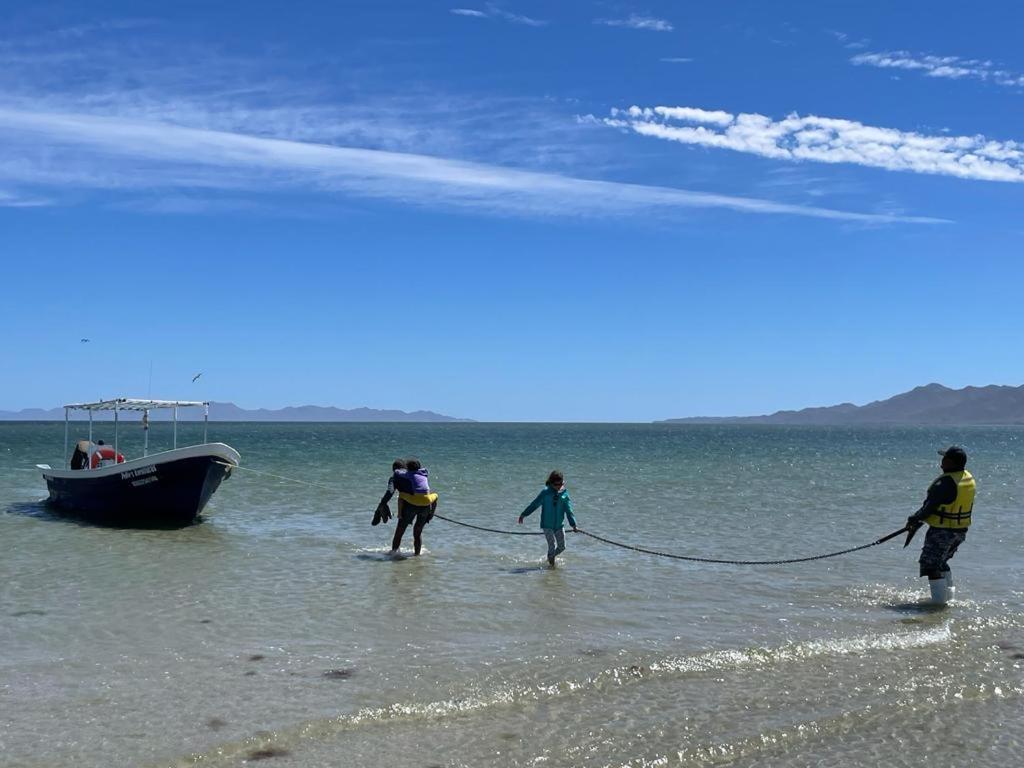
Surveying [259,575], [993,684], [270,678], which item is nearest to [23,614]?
[259,575]

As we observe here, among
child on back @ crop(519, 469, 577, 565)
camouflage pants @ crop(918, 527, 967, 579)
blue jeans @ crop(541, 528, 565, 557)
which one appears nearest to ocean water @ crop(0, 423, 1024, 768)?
camouflage pants @ crop(918, 527, 967, 579)

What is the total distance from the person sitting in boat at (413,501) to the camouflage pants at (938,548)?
7800 mm

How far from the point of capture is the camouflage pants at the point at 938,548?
39.1 feet

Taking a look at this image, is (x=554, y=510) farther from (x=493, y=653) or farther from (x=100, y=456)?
(x=100, y=456)

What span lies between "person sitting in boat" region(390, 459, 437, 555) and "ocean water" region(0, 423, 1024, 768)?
651 millimetres

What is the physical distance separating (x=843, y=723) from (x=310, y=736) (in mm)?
4283

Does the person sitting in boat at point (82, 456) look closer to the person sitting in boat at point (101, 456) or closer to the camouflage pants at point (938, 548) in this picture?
the person sitting in boat at point (101, 456)

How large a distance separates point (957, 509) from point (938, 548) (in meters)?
0.57

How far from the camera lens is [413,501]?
16.2 m

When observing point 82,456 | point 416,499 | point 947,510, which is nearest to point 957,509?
point 947,510

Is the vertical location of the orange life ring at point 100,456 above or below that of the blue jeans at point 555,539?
above

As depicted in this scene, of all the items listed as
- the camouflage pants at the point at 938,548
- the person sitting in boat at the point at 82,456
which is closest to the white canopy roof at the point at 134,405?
the person sitting in boat at the point at 82,456

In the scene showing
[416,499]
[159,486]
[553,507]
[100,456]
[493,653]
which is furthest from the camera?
[100,456]

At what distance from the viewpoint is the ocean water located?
7.18 metres
